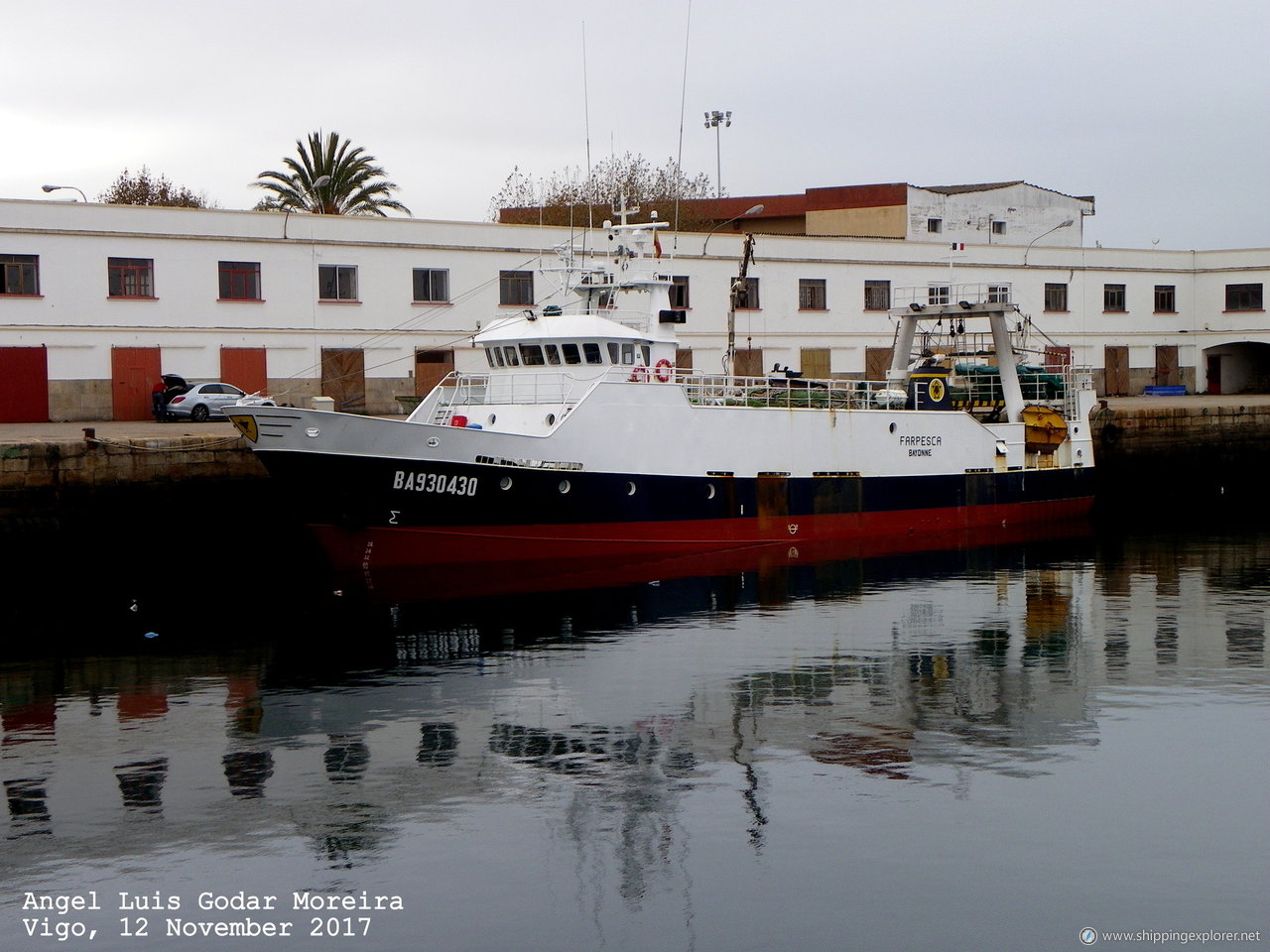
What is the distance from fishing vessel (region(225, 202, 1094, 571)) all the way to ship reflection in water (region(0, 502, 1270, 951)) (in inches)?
106

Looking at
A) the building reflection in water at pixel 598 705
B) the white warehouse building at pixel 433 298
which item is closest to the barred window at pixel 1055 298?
the white warehouse building at pixel 433 298

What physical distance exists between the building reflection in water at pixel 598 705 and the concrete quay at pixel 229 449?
29.1ft

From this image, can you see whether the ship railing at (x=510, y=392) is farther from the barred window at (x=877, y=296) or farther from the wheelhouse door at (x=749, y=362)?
the barred window at (x=877, y=296)

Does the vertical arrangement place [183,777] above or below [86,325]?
below

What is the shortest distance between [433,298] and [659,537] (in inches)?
735

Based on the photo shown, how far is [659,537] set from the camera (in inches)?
1125

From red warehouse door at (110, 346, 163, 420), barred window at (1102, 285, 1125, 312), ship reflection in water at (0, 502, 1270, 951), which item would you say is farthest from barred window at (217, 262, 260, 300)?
barred window at (1102, 285, 1125, 312)

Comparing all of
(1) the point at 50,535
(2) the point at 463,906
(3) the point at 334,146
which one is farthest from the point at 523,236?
(2) the point at 463,906

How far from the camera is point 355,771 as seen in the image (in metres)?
13.9

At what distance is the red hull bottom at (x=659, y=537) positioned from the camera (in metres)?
26.0

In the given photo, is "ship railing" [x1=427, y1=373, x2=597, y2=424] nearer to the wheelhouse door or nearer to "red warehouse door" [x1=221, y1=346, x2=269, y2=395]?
"red warehouse door" [x1=221, y1=346, x2=269, y2=395]

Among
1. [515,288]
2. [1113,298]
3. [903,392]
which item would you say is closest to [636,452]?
[903,392]

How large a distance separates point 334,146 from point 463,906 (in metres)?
45.5

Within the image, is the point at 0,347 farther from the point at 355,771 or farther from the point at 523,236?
the point at 355,771
